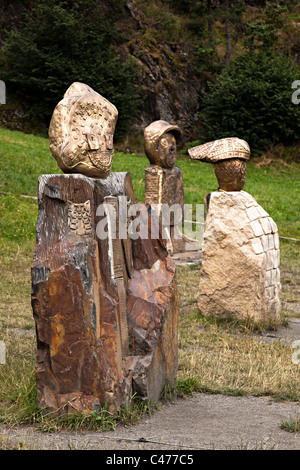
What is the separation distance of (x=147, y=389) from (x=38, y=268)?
110 centimetres

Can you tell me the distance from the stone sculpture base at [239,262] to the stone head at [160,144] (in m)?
3.61

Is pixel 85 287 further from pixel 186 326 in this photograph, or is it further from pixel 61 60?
pixel 61 60

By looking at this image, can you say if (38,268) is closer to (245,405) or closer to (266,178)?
(245,405)

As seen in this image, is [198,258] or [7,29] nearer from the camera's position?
[198,258]

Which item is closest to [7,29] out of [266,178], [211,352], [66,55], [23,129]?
[66,55]

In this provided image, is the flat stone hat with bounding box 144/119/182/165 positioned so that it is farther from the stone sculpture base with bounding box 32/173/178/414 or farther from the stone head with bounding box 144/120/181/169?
the stone sculpture base with bounding box 32/173/178/414

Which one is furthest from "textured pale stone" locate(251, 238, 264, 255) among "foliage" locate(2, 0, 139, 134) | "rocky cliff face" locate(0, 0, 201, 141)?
"rocky cliff face" locate(0, 0, 201, 141)

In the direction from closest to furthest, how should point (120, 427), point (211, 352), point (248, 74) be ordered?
point (120, 427), point (211, 352), point (248, 74)

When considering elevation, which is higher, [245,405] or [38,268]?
[38,268]

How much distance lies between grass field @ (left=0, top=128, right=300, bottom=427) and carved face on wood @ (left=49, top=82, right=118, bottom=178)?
157 cm

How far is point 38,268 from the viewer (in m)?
3.74

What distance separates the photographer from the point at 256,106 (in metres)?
23.5

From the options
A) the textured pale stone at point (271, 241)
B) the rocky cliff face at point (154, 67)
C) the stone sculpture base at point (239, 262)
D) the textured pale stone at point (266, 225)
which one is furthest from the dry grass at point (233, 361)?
the rocky cliff face at point (154, 67)

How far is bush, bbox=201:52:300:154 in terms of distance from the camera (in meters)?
23.1
